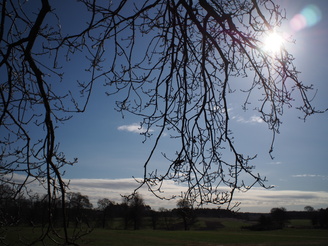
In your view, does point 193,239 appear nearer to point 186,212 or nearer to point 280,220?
point 186,212

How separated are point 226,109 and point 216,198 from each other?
868 millimetres

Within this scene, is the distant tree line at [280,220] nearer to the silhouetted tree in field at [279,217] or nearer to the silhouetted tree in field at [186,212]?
the silhouetted tree in field at [279,217]

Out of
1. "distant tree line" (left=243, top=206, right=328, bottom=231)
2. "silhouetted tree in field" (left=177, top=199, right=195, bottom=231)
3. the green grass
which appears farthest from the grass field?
"silhouetted tree in field" (left=177, top=199, right=195, bottom=231)

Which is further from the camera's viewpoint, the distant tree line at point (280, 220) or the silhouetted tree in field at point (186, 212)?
the distant tree line at point (280, 220)

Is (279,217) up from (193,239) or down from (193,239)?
up

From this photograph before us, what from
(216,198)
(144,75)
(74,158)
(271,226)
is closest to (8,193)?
(74,158)

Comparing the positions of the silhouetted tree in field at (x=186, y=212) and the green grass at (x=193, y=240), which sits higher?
the silhouetted tree in field at (x=186, y=212)

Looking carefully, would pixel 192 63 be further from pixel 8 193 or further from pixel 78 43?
pixel 8 193

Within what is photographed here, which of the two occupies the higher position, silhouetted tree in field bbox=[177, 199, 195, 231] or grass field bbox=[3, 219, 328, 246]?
silhouetted tree in field bbox=[177, 199, 195, 231]

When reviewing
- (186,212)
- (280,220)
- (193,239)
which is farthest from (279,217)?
(186,212)

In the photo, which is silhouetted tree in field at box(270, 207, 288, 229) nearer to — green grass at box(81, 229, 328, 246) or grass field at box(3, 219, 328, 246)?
grass field at box(3, 219, 328, 246)

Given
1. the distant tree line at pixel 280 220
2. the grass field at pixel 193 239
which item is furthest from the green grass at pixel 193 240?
the distant tree line at pixel 280 220

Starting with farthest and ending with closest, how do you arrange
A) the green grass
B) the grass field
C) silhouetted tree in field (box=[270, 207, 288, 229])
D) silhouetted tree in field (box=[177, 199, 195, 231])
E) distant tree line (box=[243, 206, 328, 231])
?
silhouetted tree in field (box=[270, 207, 288, 229]), distant tree line (box=[243, 206, 328, 231]), the green grass, the grass field, silhouetted tree in field (box=[177, 199, 195, 231])

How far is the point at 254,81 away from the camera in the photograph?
346 cm
